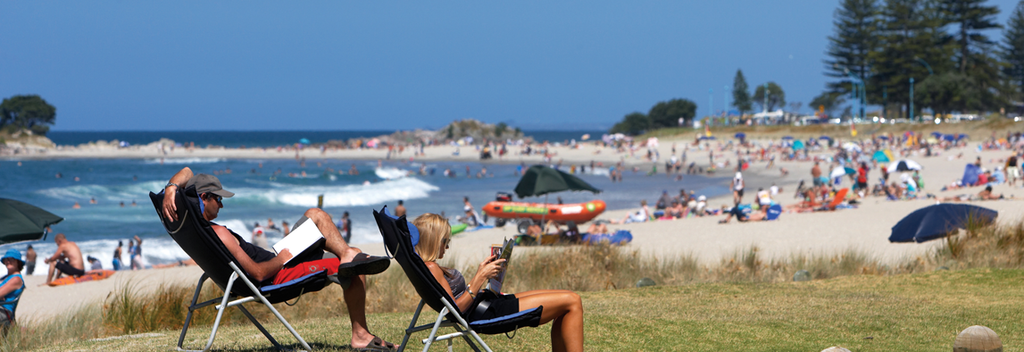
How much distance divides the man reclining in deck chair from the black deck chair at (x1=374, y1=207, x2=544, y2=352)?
0.33m

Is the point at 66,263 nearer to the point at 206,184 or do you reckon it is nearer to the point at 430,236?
the point at 206,184

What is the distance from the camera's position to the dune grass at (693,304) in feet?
14.2

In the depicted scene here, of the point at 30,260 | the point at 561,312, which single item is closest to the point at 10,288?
the point at 561,312

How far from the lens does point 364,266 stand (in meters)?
3.35

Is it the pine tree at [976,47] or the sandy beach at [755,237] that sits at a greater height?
the pine tree at [976,47]

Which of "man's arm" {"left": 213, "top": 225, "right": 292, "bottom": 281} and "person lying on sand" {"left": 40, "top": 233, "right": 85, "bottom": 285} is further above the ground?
"man's arm" {"left": 213, "top": 225, "right": 292, "bottom": 281}

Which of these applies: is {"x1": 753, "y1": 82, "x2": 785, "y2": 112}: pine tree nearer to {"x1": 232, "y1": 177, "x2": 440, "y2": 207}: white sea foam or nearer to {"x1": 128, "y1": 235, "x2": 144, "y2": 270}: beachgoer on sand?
{"x1": 232, "y1": 177, "x2": 440, "y2": 207}: white sea foam

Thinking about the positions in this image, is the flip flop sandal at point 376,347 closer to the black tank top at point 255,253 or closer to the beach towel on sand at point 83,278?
the black tank top at point 255,253

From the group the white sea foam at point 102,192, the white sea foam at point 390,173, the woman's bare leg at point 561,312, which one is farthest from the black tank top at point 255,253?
the white sea foam at point 390,173

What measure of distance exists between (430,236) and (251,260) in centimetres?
91

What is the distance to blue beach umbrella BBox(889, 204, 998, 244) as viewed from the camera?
29.2 feet

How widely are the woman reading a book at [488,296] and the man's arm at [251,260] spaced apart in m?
0.79

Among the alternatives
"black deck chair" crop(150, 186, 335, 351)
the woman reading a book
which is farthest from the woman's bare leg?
"black deck chair" crop(150, 186, 335, 351)

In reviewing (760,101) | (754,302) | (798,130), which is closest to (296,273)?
(754,302)
